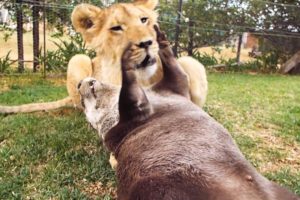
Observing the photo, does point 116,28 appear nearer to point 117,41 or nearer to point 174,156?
point 117,41

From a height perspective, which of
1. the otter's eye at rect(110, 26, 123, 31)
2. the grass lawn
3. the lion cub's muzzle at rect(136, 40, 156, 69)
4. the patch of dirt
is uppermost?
the otter's eye at rect(110, 26, 123, 31)

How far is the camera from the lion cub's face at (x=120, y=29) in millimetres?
2996

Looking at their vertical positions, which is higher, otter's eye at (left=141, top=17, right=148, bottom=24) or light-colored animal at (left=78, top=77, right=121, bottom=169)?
otter's eye at (left=141, top=17, right=148, bottom=24)

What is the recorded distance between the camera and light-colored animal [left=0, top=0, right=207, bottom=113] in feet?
9.89

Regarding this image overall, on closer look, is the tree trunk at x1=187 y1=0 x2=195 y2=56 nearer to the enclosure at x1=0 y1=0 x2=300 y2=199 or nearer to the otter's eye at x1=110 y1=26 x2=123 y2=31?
the enclosure at x1=0 y1=0 x2=300 y2=199

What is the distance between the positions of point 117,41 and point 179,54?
6.33 metres

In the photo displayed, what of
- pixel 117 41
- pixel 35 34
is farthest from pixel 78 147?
pixel 35 34

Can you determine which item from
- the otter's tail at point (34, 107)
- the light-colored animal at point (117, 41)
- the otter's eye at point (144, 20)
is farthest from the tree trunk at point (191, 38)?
the otter's eye at point (144, 20)

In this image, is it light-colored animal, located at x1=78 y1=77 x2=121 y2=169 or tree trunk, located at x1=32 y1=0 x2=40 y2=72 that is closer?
light-colored animal, located at x1=78 y1=77 x2=121 y2=169

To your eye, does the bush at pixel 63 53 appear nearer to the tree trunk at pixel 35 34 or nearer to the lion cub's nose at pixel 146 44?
the tree trunk at pixel 35 34

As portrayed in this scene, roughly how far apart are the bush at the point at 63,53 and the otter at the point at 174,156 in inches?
232

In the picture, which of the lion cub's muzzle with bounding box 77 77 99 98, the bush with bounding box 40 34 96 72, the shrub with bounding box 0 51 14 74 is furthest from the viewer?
the bush with bounding box 40 34 96 72

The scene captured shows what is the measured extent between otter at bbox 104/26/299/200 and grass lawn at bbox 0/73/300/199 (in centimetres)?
97

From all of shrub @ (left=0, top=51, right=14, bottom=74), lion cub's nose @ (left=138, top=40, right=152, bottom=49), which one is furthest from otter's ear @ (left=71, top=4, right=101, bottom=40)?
shrub @ (left=0, top=51, right=14, bottom=74)
